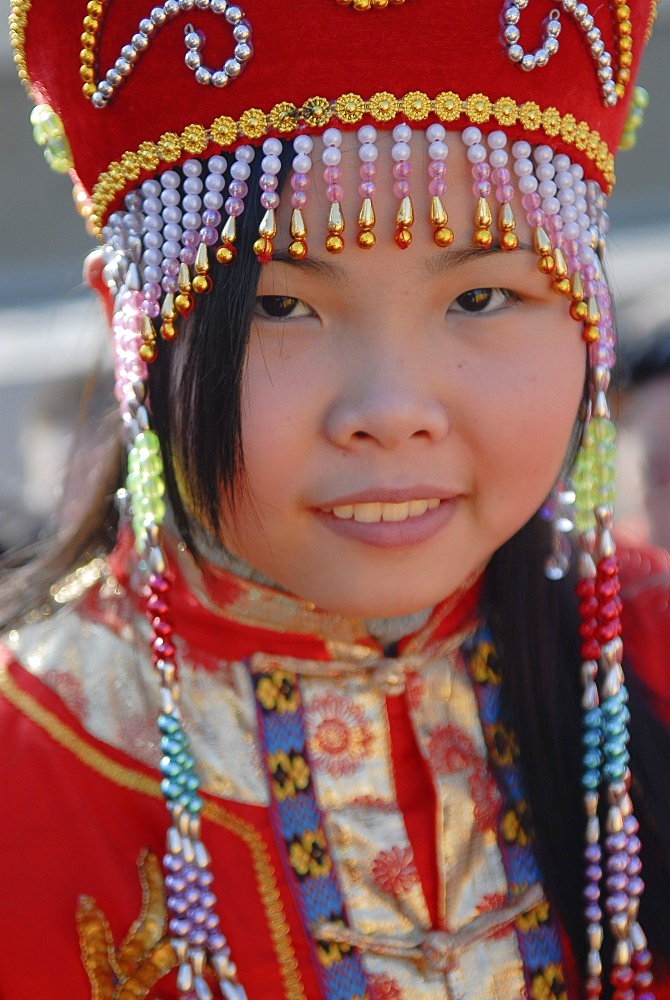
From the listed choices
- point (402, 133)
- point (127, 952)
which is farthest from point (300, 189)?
point (127, 952)

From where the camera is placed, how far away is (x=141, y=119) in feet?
4.13

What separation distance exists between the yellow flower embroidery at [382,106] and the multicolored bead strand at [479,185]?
73 millimetres

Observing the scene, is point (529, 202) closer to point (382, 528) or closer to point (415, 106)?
point (415, 106)

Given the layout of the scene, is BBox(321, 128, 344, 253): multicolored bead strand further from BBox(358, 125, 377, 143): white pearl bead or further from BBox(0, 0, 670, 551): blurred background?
BBox(0, 0, 670, 551): blurred background

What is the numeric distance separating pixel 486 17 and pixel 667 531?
1.04m

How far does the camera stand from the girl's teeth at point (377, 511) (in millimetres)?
1245

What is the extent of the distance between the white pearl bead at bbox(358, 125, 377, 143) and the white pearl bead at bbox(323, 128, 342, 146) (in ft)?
0.06

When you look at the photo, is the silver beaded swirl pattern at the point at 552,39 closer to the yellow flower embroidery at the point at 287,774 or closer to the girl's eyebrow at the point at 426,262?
the girl's eyebrow at the point at 426,262

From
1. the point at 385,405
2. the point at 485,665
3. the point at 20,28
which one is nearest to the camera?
the point at 385,405

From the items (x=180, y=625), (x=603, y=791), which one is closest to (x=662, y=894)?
(x=603, y=791)

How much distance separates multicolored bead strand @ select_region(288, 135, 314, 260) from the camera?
1178 millimetres

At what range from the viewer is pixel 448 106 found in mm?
1212

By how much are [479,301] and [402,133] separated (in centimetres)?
17

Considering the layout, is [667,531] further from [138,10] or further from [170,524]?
[138,10]
